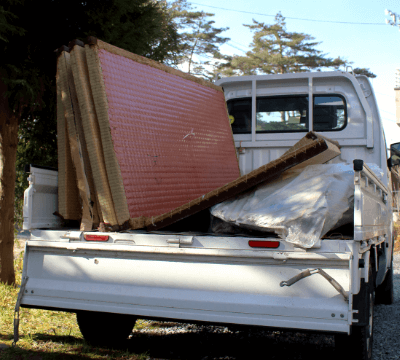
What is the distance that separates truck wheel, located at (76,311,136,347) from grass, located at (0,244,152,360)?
3.4 inches

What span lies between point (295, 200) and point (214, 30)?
31059 mm

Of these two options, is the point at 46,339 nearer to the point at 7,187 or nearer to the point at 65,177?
the point at 65,177

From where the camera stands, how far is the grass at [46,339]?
346cm

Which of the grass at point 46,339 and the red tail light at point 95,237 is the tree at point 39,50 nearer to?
the grass at point 46,339

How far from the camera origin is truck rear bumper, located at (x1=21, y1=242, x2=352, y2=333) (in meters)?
2.52

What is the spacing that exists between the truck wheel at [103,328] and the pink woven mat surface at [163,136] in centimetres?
97

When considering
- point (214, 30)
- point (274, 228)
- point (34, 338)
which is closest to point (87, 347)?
point (34, 338)

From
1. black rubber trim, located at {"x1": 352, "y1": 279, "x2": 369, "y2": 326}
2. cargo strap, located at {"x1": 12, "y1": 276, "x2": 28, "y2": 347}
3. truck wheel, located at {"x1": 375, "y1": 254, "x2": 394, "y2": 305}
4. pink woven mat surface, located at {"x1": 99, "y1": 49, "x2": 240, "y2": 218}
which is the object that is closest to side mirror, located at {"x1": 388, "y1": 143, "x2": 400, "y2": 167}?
truck wheel, located at {"x1": 375, "y1": 254, "x2": 394, "y2": 305}

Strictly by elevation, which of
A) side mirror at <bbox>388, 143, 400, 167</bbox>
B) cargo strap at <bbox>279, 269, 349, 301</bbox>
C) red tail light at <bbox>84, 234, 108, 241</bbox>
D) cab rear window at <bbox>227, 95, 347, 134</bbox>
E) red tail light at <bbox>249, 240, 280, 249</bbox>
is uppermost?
cab rear window at <bbox>227, 95, 347, 134</bbox>

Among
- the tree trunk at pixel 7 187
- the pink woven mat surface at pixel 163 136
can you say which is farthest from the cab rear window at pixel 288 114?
the tree trunk at pixel 7 187

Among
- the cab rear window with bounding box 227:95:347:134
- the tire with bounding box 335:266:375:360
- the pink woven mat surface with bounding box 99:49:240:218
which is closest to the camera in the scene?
the tire with bounding box 335:266:375:360

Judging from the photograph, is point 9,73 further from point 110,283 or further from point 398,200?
point 398,200

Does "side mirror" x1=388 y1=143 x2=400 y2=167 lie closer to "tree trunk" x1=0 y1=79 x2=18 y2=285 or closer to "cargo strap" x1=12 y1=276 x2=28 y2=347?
"cargo strap" x1=12 y1=276 x2=28 y2=347

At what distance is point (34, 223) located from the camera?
325 cm
